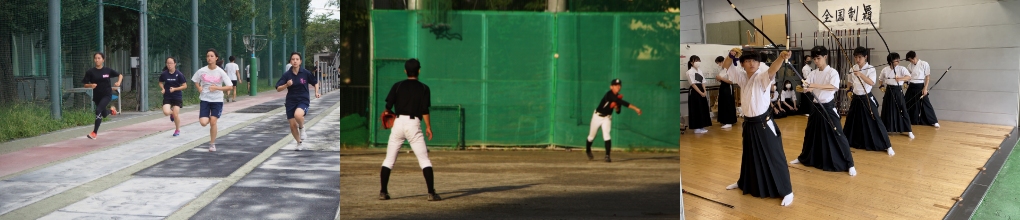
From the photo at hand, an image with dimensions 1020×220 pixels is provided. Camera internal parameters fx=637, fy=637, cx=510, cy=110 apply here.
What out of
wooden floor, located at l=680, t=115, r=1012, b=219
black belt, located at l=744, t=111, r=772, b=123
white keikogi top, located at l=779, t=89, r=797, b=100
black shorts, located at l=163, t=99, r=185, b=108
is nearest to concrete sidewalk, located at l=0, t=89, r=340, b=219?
black shorts, located at l=163, t=99, r=185, b=108

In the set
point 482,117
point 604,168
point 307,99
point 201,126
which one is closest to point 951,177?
point 604,168

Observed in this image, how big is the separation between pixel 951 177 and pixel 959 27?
249 inches

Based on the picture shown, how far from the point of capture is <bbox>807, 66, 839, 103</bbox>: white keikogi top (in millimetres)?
5238

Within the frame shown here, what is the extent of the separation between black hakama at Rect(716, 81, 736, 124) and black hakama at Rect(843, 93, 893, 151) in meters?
1.93

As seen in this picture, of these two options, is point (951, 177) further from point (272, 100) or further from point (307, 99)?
point (272, 100)

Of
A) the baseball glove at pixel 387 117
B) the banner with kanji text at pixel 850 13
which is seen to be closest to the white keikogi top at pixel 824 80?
the baseball glove at pixel 387 117

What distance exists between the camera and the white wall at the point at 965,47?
9.67 m

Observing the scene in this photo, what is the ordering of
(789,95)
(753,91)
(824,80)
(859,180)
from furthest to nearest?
(789,95) → (824,80) → (859,180) → (753,91)

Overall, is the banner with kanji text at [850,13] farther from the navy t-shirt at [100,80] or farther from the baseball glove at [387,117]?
the navy t-shirt at [100,80]

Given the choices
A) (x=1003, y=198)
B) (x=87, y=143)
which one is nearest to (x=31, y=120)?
(x=87, y=143)

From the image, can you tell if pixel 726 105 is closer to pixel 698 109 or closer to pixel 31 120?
pixel 698 109

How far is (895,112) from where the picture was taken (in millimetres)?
8297

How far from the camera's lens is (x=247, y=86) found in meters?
4.89

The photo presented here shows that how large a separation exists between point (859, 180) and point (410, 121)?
13.4 ft
